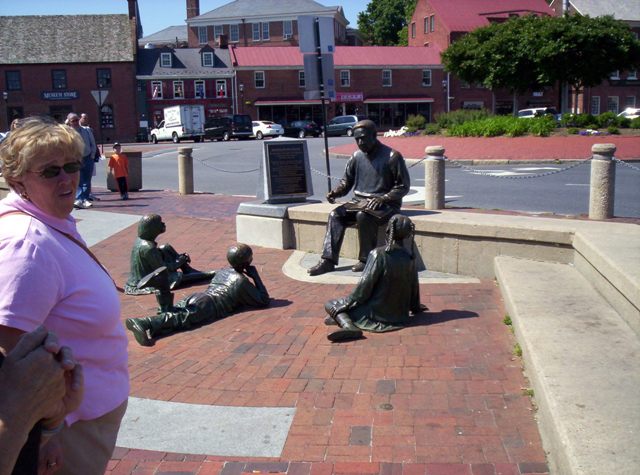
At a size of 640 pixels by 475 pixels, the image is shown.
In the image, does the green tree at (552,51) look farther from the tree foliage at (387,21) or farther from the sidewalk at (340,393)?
the tree foliage at (387,21)

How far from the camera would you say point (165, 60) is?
60.2m

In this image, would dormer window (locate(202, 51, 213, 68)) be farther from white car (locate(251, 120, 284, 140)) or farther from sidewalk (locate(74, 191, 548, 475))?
sidewalk (locate(74, 191, 548, 475))

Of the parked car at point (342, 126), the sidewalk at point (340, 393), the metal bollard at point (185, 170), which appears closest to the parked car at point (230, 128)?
the parked car at point (342, 126)

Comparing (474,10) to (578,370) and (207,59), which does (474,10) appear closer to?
(207,59)

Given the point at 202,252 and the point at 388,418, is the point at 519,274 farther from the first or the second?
the point at 202,252

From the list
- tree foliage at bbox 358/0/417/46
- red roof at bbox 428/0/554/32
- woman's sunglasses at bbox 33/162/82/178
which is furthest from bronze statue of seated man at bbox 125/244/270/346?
tree foliage at bbox 358/0/417/46

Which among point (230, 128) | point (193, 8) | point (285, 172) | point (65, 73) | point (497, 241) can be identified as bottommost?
point (230, 128)

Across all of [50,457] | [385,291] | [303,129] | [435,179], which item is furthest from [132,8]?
[50,457]

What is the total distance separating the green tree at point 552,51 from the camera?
36.5 meters

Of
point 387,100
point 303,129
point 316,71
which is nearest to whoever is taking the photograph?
point 316,71

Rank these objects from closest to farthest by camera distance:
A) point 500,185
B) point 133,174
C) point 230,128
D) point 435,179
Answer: point 435,179 → point 500,185 → point 133,174 → point 230,128

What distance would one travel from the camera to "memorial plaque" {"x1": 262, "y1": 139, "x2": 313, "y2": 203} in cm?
967

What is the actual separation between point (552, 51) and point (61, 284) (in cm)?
3759

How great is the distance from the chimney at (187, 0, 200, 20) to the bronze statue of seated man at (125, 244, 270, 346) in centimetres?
7510
